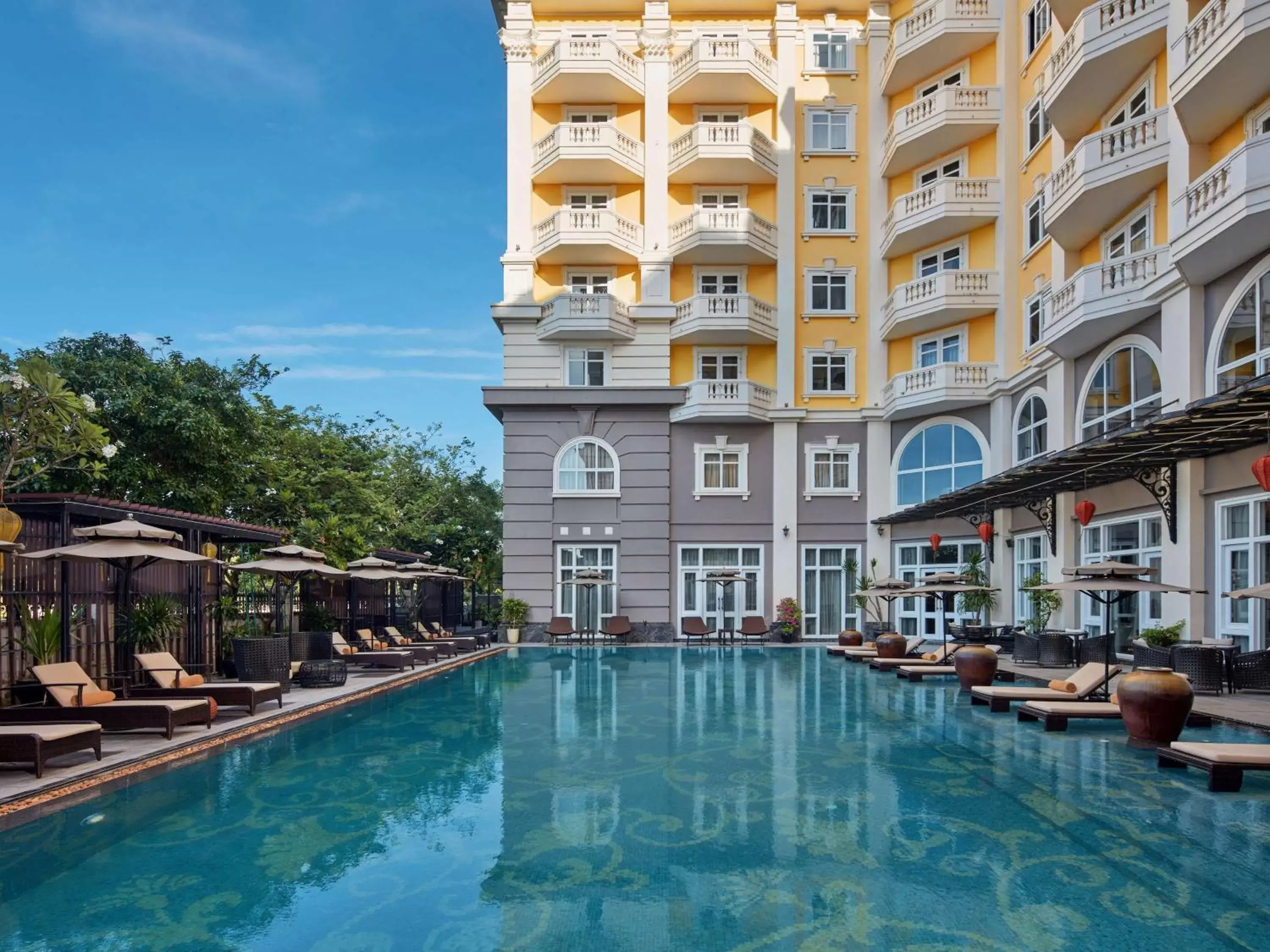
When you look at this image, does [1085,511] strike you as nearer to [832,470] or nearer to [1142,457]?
[1142,457]

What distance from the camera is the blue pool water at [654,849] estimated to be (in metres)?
4.57

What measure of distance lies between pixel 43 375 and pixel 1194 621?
16226 mm

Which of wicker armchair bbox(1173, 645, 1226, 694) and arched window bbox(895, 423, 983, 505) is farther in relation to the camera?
arched window bbox(895, 423, 983, 505)

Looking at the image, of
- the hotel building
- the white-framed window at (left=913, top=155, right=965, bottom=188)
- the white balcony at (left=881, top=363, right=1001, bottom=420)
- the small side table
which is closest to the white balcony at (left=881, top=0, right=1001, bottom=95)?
the hotel building

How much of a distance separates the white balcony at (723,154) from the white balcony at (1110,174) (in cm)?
1028

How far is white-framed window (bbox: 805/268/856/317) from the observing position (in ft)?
84.1

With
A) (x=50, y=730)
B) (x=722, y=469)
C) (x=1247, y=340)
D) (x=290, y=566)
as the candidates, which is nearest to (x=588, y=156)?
(x=722, y=469)

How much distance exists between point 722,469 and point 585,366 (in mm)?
5135

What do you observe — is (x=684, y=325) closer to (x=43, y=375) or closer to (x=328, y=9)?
(x=328, y=9)

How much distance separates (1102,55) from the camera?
14922mm

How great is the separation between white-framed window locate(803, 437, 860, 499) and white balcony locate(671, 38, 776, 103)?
10.7m

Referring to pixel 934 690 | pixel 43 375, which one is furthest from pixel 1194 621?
pixel 43 375

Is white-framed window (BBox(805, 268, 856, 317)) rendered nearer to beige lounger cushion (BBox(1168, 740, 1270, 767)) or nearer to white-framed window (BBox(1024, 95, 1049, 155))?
white-framed window (BBox(1024, 95, 1049, 155))

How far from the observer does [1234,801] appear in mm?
7035
